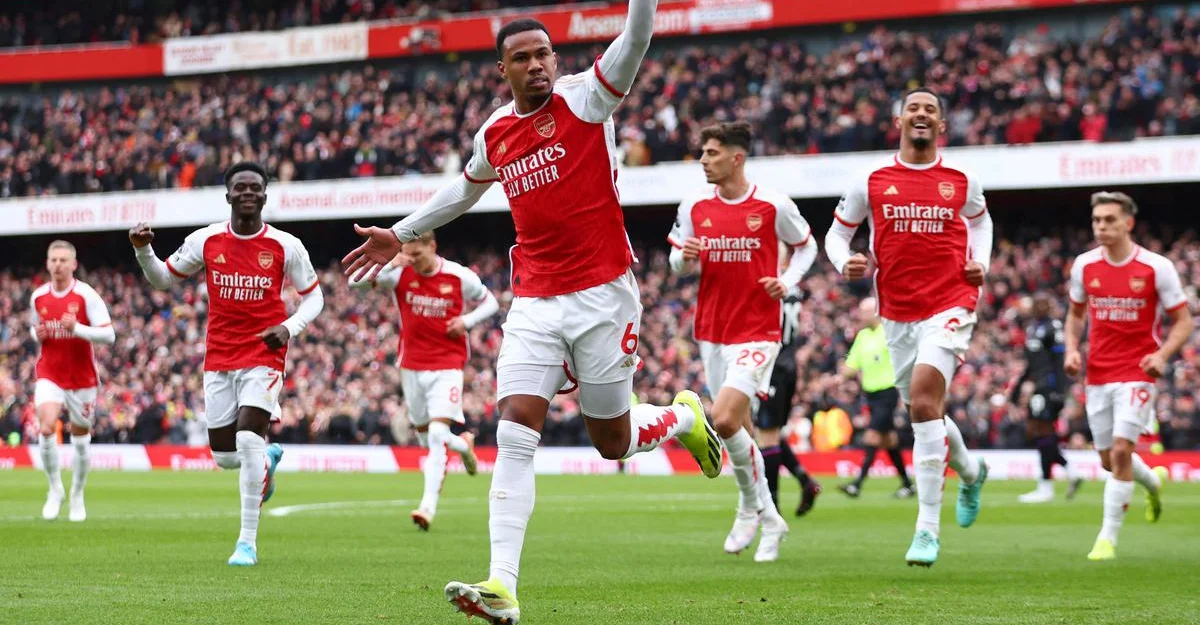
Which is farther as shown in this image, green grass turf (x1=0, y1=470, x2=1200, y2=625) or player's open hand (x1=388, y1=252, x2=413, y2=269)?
player's open hand (x1=388, y1=252, x2=413, y2=269)

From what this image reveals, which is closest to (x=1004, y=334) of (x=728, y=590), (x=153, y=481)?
(x=153, y=481)

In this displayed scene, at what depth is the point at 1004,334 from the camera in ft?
94.8

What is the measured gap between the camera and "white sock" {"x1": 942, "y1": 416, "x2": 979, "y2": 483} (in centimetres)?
1003

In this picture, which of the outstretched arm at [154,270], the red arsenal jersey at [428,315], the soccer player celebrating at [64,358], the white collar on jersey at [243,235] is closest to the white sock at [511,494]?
the outstretched arm at [154,270]

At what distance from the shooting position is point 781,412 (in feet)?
43.5

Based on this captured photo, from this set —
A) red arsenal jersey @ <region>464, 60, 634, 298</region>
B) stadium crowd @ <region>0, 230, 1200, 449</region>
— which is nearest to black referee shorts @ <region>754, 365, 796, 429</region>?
red arsenal jersey @ <region>464, 60, 634, 298</region>

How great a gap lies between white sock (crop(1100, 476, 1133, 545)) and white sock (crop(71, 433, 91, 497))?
29.4 ft

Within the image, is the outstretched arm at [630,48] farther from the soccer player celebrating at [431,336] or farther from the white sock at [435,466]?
the soccer player celebrating at [431,336]

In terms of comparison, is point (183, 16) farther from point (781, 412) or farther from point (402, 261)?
point (781, 412)

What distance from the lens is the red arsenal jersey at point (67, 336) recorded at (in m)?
14.6

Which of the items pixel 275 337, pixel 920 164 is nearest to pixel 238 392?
pixel 275 337

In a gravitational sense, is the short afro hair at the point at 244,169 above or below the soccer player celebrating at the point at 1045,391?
above

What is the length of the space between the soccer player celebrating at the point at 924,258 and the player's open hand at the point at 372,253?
339cm

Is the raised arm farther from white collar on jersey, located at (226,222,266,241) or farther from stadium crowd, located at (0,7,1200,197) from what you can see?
stadium crowd, located at (0,7,1200,197)
